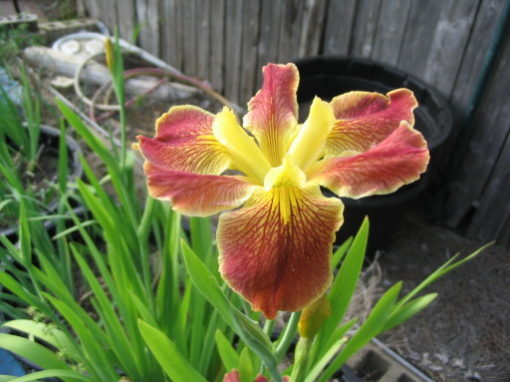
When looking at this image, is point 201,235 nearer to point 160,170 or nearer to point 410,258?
point 160,170

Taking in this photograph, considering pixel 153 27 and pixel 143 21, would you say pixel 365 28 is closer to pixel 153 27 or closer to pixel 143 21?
pixel 153 27

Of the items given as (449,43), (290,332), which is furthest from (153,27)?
(290,332)

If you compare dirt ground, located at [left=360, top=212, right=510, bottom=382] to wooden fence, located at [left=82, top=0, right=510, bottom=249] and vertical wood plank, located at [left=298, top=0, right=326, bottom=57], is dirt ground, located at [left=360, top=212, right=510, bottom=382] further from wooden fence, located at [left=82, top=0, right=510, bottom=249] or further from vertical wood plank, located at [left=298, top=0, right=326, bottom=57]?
vertical wood plank, located at [left=298, top=0, right=326, bottom=57]

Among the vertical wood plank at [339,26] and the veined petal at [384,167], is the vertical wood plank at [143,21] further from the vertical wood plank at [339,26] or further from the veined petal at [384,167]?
the veined petal at [384,167]

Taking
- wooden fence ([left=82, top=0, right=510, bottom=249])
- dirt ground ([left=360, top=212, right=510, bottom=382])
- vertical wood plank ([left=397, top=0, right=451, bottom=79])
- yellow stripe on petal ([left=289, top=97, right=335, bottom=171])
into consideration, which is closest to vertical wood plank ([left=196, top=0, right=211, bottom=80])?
wooden fence ([left=82, top=0, right=510, bottom=249])

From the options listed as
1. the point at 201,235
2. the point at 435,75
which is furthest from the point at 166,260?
the point at 435,75
